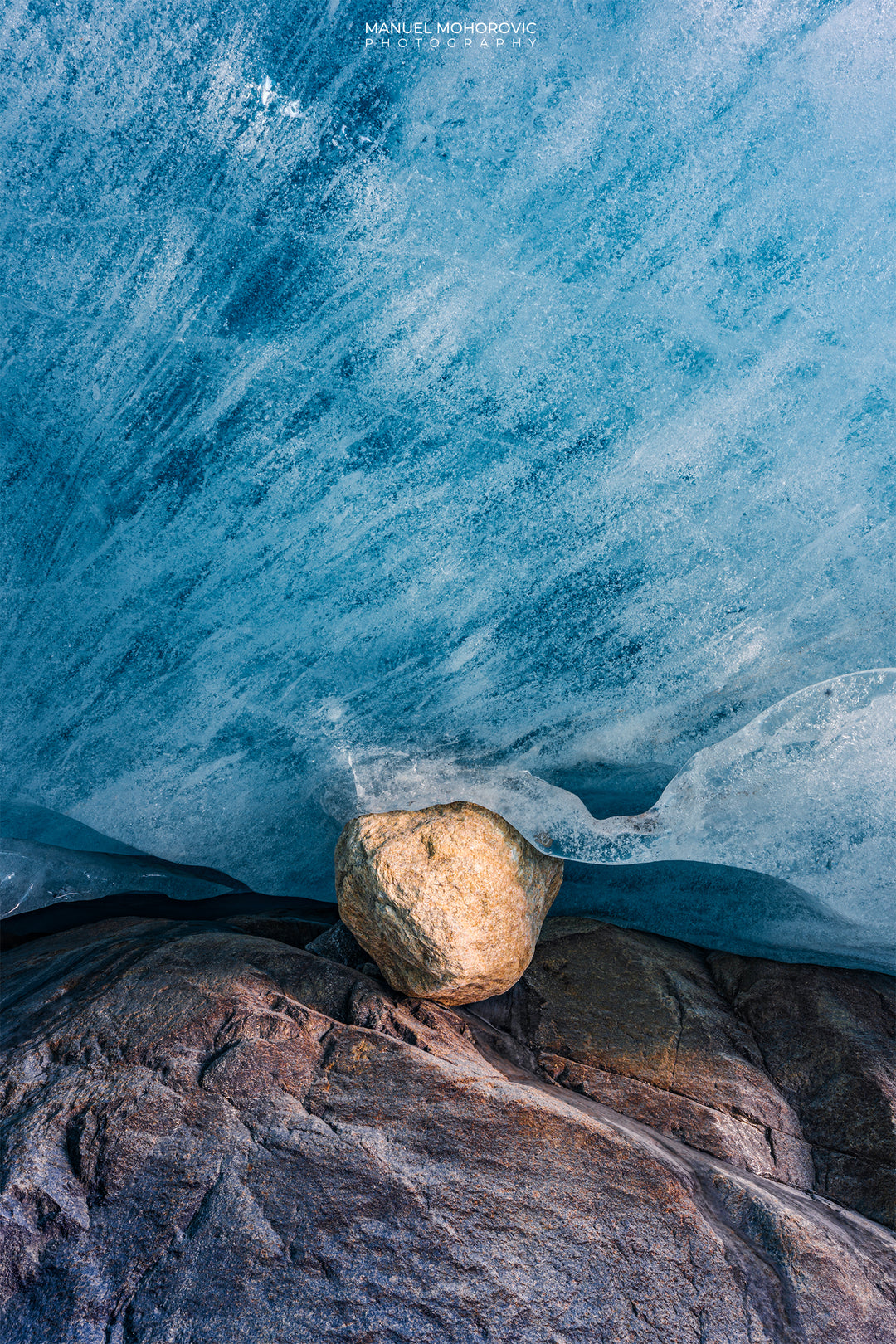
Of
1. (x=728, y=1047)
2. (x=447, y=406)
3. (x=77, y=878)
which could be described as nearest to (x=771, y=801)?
(x=728, y=1047)

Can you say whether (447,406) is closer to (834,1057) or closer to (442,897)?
(442,897)

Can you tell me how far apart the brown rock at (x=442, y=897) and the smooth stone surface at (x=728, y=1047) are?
0.45 m

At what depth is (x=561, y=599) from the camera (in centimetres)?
234

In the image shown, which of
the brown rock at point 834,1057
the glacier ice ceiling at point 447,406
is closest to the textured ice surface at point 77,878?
the glacier ice ceiling at point 447,406

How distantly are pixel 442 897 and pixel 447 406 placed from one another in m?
1.50

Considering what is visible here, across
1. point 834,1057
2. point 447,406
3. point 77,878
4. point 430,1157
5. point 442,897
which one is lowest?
point 834,1057

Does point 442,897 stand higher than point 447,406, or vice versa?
point 447,406

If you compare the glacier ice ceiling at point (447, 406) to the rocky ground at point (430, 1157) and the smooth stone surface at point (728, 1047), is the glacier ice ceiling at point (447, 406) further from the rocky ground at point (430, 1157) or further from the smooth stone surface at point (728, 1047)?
the rocky ground at point (430, 1157)

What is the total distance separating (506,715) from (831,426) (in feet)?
4.35

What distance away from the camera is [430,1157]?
1.93m

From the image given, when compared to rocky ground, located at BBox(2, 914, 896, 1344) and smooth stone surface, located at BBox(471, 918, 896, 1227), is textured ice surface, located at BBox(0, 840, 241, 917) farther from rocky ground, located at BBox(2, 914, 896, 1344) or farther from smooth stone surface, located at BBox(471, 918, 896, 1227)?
smooth stone surface, located at BBox(471, 918, 896, 1227)

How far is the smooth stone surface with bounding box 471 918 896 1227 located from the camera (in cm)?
236

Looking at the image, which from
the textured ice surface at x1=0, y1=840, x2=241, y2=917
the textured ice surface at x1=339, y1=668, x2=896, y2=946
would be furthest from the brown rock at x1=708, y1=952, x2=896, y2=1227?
the textured ice surface at x1=0, y1=840, x2=241, y2=917

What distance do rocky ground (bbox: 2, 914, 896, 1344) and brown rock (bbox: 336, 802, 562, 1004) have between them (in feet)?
0.73
